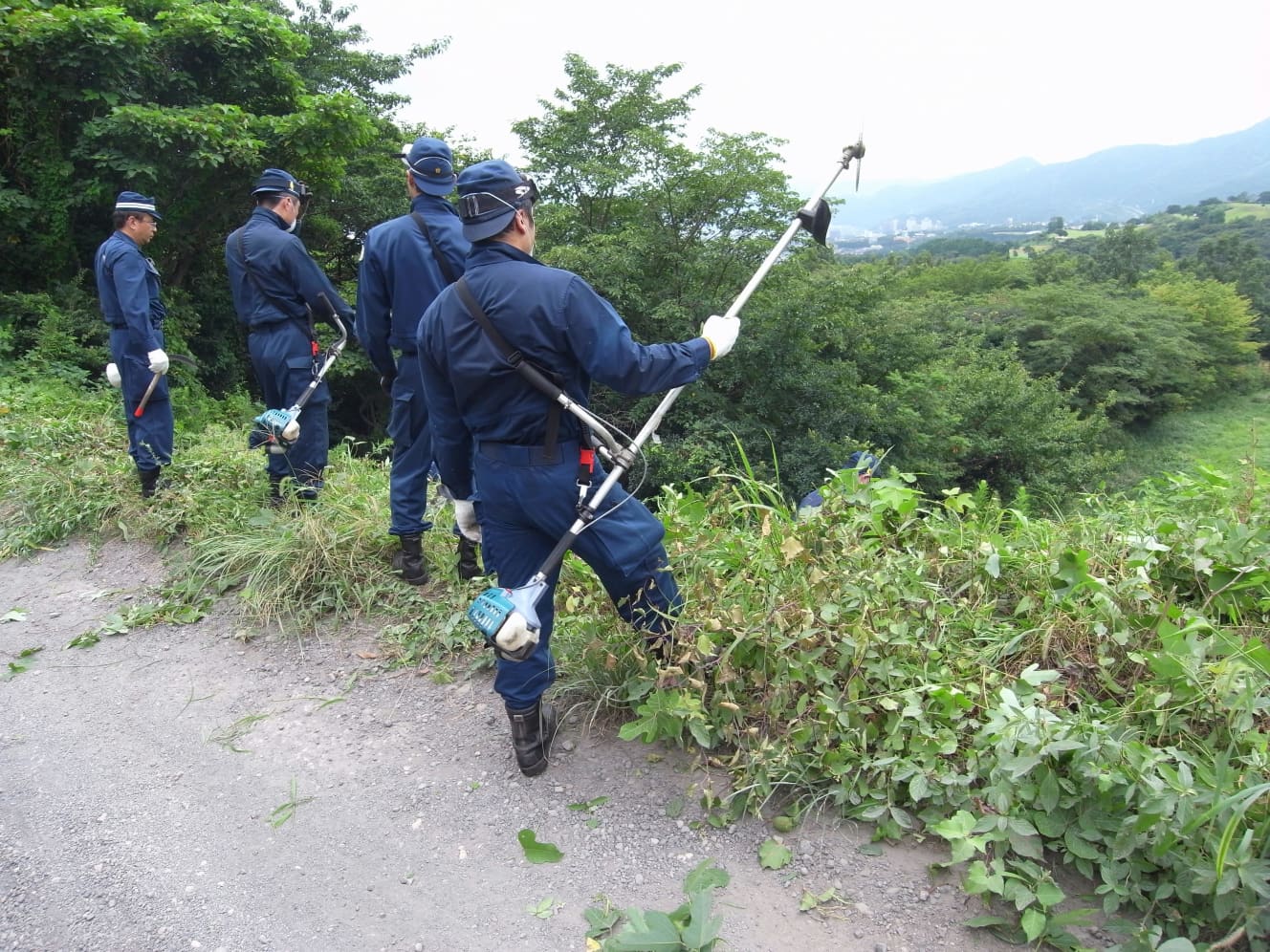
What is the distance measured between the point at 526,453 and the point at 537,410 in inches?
6.1

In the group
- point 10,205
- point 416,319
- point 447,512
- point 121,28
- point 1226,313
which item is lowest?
point 1226,313

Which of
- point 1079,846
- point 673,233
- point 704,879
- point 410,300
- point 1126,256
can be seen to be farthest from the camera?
point 1126,256

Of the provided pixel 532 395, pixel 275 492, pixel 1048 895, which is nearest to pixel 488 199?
pixel 532 395

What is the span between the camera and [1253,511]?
10.7ft

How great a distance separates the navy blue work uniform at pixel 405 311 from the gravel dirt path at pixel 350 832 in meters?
0.91

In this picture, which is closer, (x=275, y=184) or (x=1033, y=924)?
(x=1033, y=924)

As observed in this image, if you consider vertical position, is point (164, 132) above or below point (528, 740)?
above

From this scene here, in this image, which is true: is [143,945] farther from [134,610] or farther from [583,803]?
[134,610]

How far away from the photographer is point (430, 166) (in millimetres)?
3717

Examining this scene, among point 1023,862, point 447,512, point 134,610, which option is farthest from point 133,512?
point 1023,862

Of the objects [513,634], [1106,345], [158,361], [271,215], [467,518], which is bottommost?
[1106,345]

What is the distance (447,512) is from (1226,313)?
38919 millimetres

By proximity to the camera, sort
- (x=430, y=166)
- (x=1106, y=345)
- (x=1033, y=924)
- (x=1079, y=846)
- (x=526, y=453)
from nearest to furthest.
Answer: (x=1033, y=924) < (x=1079, y=846) < (x=526, y=453) < (x=430, y=166) < (x=1106, y=345)

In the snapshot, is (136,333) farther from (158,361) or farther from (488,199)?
(488,199)
